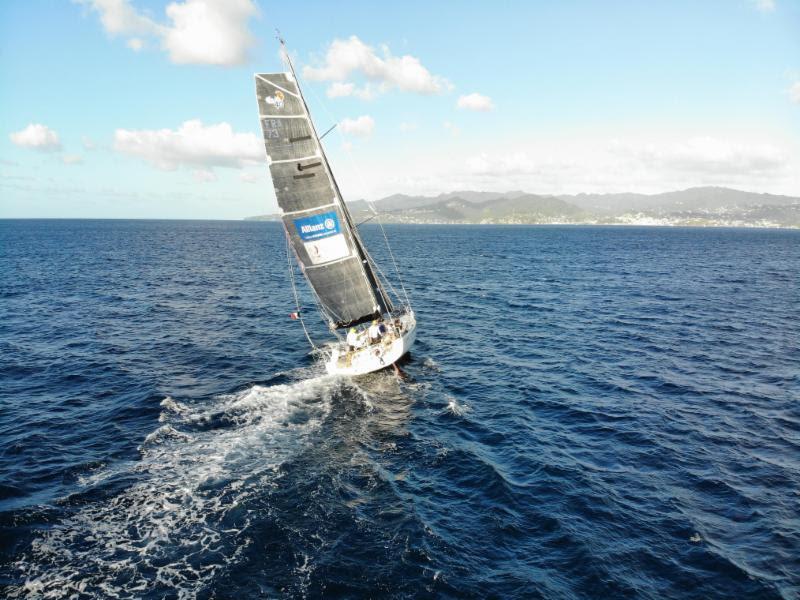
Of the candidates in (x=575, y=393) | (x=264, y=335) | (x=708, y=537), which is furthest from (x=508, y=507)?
(x=264, y=335)

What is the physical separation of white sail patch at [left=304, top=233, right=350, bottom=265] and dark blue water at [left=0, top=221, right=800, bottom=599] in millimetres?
8761

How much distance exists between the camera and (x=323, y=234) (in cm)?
3061

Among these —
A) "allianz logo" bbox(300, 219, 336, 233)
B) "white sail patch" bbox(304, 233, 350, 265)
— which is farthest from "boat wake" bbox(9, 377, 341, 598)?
"allianz logo" bbox(300, 219, 336, 233)

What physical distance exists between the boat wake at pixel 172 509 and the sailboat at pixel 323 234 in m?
7.50

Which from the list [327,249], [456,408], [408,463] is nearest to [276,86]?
[327,249]

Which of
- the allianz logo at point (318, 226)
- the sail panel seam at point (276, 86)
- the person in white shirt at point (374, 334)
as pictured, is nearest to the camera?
the sail panel seam at point (276, 86)

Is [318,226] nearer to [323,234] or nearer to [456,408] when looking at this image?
[323,234]

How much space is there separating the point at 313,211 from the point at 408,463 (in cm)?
1795

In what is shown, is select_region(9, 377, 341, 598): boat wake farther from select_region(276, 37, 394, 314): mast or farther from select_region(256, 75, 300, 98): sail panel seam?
select_region(256, 75, 300, 98): sail panel seam

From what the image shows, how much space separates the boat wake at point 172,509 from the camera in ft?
45.0

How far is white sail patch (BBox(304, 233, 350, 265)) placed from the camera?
101ft

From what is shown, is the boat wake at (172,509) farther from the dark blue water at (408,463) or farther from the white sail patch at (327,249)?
the white sail patch at (327,249)

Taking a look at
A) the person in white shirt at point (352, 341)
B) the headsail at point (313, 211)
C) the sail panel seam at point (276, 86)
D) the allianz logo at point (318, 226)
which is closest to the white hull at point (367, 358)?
the person in white shirt at point (352, 341)

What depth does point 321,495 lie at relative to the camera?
1805cm
